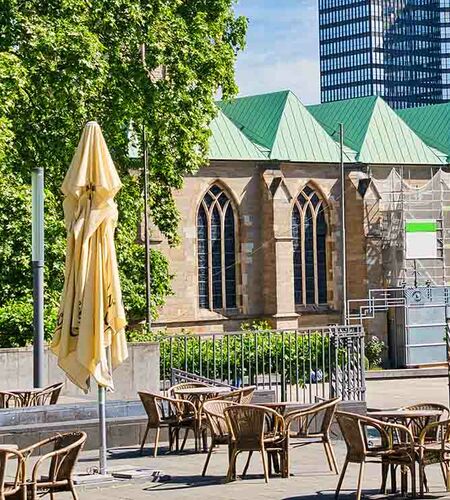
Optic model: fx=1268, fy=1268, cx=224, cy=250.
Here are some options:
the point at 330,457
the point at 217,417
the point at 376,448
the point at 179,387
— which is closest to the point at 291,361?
the point at 179,387

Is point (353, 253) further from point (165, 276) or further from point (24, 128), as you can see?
point (24, 128)

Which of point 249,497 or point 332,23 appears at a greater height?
point 332,23

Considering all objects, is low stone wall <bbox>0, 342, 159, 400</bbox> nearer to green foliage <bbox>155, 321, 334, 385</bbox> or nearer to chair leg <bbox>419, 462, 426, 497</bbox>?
green foliage <bbox>155, 321, 334, 385</bbox>

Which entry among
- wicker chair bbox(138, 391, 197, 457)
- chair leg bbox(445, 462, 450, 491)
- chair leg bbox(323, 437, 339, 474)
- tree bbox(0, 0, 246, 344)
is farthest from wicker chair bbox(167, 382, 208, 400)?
tree bbox(0, 0, 246, 344)

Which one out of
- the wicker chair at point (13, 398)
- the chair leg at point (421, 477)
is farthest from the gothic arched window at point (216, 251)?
the chair leg at point (421, 477)

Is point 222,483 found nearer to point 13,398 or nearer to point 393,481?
point 393,481

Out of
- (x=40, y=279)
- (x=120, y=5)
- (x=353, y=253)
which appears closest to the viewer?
(x=40, y=279)

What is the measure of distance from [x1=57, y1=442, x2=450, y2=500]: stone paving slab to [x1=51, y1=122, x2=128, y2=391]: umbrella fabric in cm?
107

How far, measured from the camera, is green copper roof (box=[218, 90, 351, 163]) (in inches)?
1923

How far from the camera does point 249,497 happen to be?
1126 cm

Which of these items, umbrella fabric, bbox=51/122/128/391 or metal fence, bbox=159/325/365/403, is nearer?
umbrella fabric, bbox=51/122/128/391

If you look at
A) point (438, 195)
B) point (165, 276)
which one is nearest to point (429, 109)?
point (438, 195)

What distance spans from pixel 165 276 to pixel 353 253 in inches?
629

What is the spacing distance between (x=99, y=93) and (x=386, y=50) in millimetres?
122179
